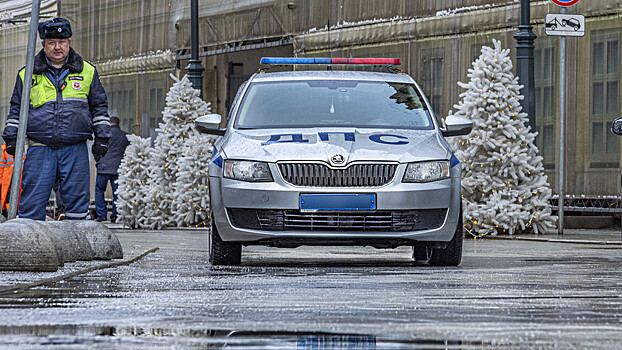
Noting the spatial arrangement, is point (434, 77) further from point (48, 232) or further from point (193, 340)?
point (193, 340)

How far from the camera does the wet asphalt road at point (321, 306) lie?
5.39 metres

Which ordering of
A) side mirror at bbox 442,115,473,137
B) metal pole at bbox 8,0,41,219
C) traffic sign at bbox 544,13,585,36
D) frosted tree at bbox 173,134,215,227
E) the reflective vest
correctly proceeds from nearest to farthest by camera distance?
metal pole at bbox 8,0,41,219 → the reflective vest → side mirror at bbox 442,115,473,137 → traffic sign at bbox 544,13,585,36 → frosted tree at bbox 173,134,215,227

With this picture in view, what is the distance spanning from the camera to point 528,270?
10367 mm

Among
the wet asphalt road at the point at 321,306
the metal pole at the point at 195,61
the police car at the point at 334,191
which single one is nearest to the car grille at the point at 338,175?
the police car at the point at 334,191

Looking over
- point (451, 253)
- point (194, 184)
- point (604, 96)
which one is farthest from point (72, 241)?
point (604, 96)

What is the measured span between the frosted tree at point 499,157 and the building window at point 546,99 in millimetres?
3051

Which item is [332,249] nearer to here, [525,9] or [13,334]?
[525,9]

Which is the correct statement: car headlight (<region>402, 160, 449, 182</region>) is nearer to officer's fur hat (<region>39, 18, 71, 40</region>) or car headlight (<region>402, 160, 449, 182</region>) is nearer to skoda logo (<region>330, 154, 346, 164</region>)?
skoda logo (<region>330, 154, 346, 164</region>)

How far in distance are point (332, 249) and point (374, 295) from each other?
6.68 metres

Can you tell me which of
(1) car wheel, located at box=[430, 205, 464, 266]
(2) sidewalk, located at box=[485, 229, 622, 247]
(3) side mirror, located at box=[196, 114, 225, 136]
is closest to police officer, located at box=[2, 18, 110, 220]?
(3) side mirror, located at box=[196, 114, 225, 136]

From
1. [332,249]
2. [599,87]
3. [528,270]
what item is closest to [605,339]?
[528,270]

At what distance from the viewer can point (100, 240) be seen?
36.2ft

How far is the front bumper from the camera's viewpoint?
419 inches

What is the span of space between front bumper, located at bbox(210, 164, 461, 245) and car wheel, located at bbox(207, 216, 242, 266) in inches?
5.8
